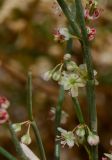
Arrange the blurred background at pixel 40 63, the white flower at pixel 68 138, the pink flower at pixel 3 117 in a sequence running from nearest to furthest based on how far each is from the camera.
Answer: the pink flower at pixel 3 117, the white flower at pixel 68 138, the blurred background at pixel 40 63

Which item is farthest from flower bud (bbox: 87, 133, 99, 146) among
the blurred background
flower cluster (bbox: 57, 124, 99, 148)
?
the blurred background

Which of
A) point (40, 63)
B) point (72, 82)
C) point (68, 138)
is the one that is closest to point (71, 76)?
point (72, 82)

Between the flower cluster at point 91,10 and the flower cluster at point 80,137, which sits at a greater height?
the flower cluster at point 91,10

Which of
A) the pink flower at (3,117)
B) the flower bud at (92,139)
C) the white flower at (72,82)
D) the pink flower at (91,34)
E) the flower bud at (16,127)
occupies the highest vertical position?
the pink flower at (91,34)

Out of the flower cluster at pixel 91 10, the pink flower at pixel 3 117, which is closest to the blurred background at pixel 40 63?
the flower cluster at pixel 91 10

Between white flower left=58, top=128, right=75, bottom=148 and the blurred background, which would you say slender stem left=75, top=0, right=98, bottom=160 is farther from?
the blurred background

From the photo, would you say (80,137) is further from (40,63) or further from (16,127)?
(40,63)

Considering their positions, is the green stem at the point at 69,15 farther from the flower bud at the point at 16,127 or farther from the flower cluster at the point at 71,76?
the flower bud at the point at 16,127

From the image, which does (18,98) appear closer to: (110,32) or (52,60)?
(52,60)
